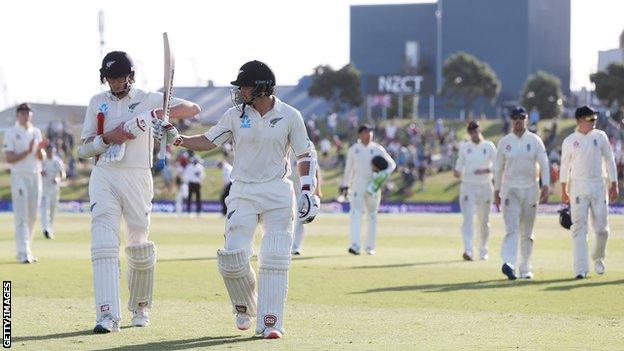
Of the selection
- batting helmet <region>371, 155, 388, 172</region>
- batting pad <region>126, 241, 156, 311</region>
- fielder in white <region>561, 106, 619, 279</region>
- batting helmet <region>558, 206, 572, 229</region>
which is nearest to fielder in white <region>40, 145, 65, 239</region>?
batting helmet <region>371, 155, 388, 172</region>

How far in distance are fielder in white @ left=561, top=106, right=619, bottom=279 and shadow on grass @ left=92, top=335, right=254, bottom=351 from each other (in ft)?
26.3

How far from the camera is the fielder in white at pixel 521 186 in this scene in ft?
58.6

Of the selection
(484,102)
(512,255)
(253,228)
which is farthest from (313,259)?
(484,102)

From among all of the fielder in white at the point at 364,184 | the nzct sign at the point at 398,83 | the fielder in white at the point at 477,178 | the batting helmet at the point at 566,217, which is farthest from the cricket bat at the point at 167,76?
the nzct sign at the point at 398,83

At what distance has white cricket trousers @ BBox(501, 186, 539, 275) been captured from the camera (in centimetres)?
1783

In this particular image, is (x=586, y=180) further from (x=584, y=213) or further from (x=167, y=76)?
(x=167, y=76)

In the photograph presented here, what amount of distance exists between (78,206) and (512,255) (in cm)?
3763

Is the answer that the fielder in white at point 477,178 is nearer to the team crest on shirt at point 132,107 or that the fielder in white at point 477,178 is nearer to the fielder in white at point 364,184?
the fielder in white at point 364,184

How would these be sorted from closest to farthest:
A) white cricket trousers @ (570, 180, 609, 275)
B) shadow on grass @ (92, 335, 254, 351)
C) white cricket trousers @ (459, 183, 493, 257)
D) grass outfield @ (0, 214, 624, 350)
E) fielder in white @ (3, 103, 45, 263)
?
shadow on grass @ (92, 335, 254, 351) < grass outfield @ (0, 214, 624, 350) < white cricket trousers @ (570, 180, 609, 275) < fielder in white @ (3, 103, 45, 263) < white cricket trousers @ (459, 183, 493, 257)

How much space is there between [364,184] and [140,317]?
12.5 metres

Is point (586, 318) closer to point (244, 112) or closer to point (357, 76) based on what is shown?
point (244, 112)

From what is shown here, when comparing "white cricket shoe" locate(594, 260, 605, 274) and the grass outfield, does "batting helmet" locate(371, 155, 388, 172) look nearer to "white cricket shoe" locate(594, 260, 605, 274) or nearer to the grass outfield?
the grass outfield

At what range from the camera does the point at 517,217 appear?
58.7 feet

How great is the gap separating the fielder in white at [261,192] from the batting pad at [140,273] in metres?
1.06
